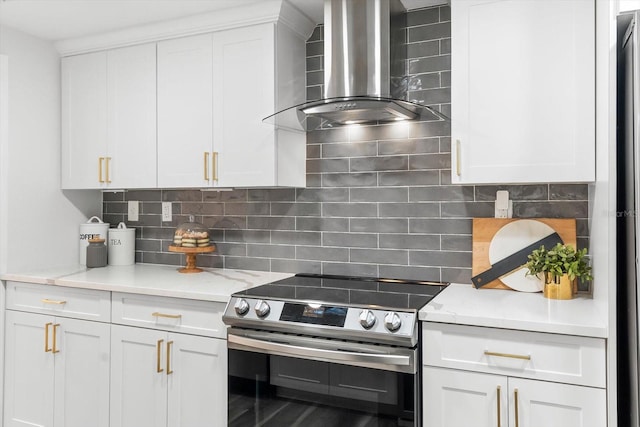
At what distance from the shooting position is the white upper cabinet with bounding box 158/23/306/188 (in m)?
2.50

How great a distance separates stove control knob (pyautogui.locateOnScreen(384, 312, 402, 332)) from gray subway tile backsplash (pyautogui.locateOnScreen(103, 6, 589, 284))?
710 millimetres

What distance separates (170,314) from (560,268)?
1.74 meters

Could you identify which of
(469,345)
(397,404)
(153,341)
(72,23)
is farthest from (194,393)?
(72,23)

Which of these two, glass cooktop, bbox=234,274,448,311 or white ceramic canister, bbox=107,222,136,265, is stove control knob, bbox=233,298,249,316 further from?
white ceramic canister, bbox=107,222,136,265

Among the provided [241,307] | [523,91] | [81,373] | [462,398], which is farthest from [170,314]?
[523,91]

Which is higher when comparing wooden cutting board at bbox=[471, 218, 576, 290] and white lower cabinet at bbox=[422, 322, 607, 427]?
wooden cutting board at bbox=[471, 218, 576, 290]

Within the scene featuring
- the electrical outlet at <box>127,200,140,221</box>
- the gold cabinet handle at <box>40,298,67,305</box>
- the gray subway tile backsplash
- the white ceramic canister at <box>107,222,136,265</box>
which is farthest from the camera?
the electrical outlet at <box>127,200,140,221</box>

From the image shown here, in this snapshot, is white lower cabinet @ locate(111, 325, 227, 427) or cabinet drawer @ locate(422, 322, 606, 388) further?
white lower cabinet @ locate(111, 325, 227, 427)

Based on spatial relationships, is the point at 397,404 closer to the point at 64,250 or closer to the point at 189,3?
the point at 189,3

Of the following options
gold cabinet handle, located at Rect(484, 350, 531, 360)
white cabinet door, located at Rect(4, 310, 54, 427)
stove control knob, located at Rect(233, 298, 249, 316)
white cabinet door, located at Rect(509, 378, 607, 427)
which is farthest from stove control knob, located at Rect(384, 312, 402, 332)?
white cabinet door, located at Rect(4, 310, 54, 427)

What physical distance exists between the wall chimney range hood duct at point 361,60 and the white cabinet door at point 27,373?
1.79m

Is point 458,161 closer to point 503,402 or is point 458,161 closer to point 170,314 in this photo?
point 503,402

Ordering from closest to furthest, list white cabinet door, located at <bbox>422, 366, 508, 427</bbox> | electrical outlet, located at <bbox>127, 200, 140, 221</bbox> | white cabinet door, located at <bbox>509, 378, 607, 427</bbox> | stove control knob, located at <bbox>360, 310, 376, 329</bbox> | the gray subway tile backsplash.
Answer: white cabinet door, located at <bbox>509, 378, 607, 427</bbox> → white cabinet door, located at <bbox>422, 366, 508, 427</bbox> → stove control knob, located at <bbox>360, 310, 376, 329</bbox> → the gray subway tile backsplash → electrical outlet, located at <bbox>127, 200, 140, 221</bbox>

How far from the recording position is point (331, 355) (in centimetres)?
191
